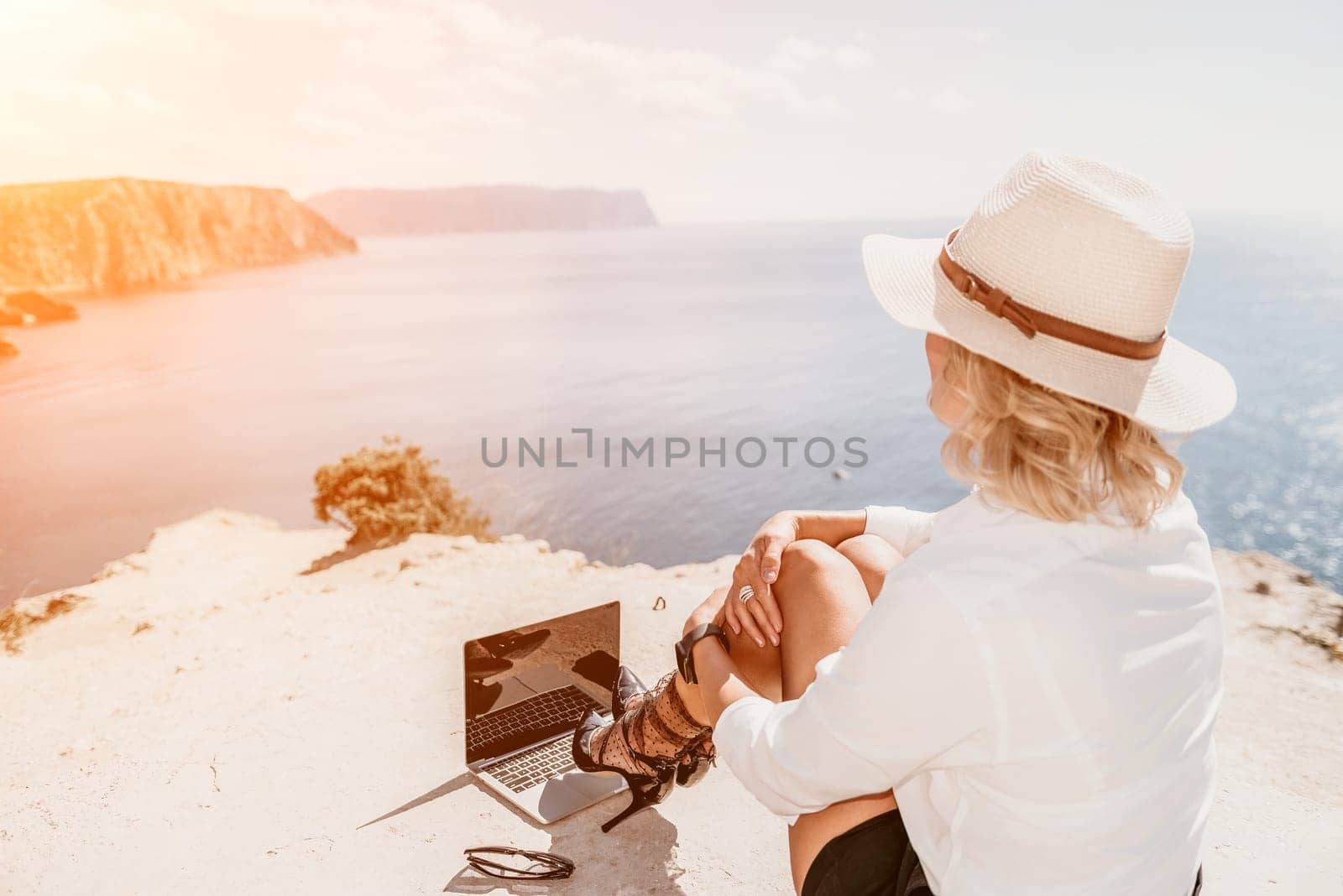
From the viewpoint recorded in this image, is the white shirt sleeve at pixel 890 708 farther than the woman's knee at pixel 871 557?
No

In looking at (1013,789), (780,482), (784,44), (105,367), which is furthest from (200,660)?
(784,44)

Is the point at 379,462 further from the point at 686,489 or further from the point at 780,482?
the point at 780,482

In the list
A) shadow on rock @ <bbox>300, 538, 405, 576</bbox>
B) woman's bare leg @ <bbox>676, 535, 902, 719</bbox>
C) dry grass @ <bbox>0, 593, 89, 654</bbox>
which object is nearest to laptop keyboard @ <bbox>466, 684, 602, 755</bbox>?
woman's bare leg @ <bbox>676, 535, 902, 719</bbox>

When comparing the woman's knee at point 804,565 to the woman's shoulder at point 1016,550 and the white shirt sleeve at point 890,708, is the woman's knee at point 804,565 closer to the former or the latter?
the white shirt sleeve at point 890,708

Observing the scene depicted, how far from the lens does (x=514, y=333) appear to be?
5081 centimetres

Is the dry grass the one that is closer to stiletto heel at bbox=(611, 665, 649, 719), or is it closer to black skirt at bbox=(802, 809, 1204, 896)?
stiletto heel at bbox=(611, 665, 649, 719)

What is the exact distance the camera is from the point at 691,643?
5.73 ft

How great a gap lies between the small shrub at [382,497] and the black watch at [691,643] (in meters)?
6.90

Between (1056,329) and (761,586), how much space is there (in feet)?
2.89

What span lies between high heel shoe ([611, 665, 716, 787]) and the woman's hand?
50 cm

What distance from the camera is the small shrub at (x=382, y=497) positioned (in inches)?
328

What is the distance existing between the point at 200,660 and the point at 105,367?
32.0 meters

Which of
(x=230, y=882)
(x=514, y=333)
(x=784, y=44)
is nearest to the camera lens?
(x=230, y=882)

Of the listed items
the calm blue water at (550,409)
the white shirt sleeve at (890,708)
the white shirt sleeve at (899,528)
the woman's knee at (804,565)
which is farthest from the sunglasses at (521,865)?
the calm blue water at (550,409)
